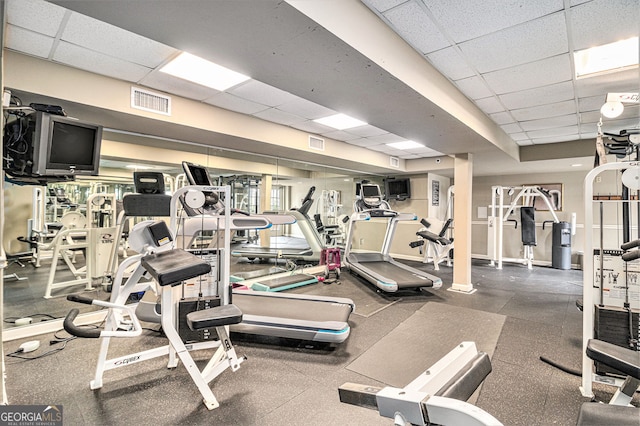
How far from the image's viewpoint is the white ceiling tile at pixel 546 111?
372cm

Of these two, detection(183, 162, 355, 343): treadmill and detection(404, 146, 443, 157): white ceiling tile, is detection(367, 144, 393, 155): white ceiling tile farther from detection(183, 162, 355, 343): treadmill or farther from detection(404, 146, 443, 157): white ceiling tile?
detection(183, 162, 355, 343): treadmill

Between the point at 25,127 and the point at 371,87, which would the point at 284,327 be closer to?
the point at 371,87

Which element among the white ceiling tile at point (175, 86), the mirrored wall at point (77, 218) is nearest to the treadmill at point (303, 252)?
the mirrored wall at point (77, 218)

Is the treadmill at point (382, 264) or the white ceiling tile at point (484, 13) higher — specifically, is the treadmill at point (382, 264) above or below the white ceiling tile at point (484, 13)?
below

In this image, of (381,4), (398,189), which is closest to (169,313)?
(381,4)

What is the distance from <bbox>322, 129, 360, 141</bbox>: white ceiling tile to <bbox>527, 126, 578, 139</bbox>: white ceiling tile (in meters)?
2.89

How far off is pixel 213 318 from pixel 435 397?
1423 mm

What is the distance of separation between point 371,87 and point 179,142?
316 centimetres

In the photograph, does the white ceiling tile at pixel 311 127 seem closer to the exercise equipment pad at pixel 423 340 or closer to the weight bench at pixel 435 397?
the exercise equipment pad at pixel 423 340

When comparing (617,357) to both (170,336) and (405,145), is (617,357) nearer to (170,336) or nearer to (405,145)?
(170,336)

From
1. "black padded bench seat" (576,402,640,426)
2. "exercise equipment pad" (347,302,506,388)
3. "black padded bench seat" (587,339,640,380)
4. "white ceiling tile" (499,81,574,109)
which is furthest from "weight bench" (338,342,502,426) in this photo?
"white ceiling tile" (499,81,574,109)

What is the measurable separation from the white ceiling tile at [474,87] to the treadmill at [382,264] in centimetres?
209

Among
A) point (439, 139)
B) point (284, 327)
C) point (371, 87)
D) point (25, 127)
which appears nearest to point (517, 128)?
point (439, 139)

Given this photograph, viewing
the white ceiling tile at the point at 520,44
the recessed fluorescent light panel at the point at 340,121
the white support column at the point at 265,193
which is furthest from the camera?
the white support column at the point at 265,193
